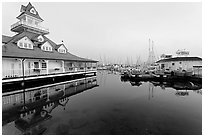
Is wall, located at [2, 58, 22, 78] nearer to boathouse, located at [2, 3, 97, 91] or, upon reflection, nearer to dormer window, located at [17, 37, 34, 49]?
boathouse, located at [2, 3, 97, 91]

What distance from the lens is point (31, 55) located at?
563 inches

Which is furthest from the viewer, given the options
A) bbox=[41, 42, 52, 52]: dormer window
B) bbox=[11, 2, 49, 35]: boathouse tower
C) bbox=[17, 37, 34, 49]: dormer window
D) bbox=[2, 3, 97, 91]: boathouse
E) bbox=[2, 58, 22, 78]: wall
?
bbox=[11, 2, 49, 35]: boathouse tower

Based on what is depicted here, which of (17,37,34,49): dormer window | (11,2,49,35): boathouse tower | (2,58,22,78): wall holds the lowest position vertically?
(2,58,22,78): wall

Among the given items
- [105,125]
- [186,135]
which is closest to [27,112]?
[105,125]

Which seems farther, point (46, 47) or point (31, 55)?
point (46, 47)

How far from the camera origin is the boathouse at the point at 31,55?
41.1 ft

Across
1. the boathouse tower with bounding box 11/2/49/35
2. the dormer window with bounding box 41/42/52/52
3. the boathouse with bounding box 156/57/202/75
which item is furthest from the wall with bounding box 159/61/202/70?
the boathouse tower with bounding box 11/2/49/35

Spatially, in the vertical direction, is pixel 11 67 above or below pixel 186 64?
below

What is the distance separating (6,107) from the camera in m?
6.82

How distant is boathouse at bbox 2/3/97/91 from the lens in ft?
41.1

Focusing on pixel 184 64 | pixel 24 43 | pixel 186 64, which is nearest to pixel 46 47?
pixel 24 43

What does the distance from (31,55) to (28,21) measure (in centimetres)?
1253

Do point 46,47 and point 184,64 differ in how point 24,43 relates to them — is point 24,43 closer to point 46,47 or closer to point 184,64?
point 46,47

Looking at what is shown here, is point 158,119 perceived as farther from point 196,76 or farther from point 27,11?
point 27,11
